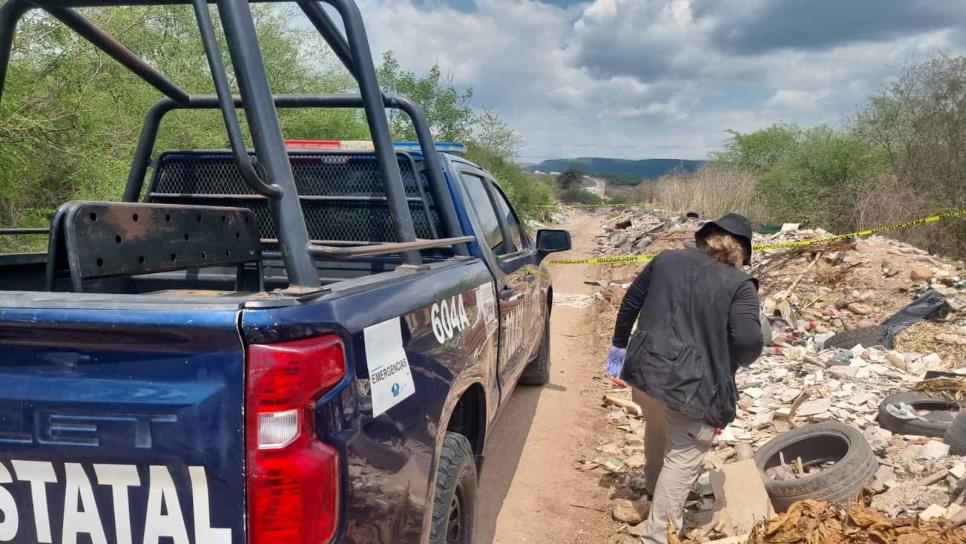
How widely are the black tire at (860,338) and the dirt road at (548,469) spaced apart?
2838 millimetres

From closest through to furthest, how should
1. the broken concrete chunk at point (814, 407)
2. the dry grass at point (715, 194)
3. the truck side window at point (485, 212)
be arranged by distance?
the truck side window at point (485, 212) < the broken concrete chunk at point (814, 407) < the dry grass at point (715, 194)

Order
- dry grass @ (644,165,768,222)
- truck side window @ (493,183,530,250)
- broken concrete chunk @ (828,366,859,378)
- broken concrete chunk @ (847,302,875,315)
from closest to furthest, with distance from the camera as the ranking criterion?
truck side window @ (493,183,530,250)
broken concrete chunk @ (828,366,859,378)
broken concrete chunk @ (847,302,875,315)
dry grass @ (644,165,768,222)

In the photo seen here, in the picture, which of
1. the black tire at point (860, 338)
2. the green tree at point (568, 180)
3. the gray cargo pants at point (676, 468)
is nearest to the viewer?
the gray cargo pants at point (676, 468)

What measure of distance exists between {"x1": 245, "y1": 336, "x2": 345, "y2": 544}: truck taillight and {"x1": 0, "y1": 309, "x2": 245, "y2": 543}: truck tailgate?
0.11ft

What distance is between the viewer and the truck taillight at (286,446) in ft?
4.66

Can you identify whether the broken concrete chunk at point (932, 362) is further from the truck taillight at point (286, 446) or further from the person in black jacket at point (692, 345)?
the truck taillight at point (286, 446)

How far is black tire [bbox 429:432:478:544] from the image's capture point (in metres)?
2.32

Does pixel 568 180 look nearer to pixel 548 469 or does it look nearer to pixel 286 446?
pixel 548 469

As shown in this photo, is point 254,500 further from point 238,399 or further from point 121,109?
point 121,109

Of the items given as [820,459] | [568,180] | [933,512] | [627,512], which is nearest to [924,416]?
[820,459]

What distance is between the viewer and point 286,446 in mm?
1445

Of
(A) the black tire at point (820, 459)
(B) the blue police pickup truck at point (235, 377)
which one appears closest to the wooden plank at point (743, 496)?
(A) the black tire at point (820, 459)

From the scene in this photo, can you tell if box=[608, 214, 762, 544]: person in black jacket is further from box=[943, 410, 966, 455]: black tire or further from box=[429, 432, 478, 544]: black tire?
box=[943, 410, 966, 455]: black tire

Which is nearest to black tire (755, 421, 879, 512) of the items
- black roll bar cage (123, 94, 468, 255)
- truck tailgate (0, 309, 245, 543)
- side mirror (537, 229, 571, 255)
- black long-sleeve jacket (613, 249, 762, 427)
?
black long-sleeve jacket (613, 249, 762, 427)
